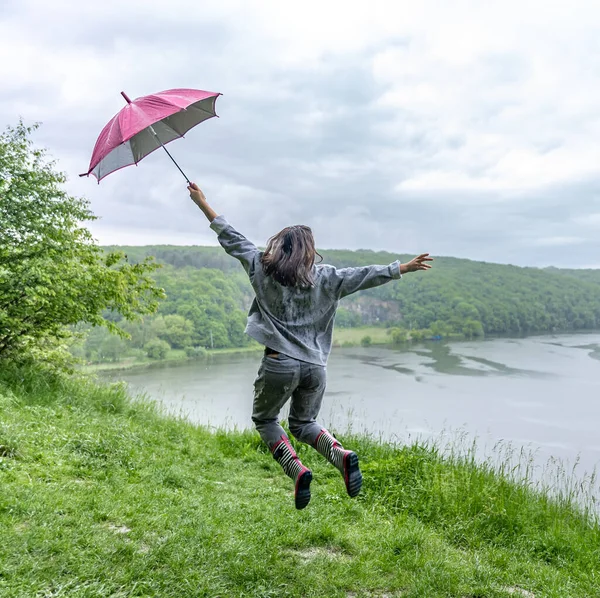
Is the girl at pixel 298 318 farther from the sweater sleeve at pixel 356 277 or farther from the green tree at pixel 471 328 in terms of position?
the green tree at pixel 471 328

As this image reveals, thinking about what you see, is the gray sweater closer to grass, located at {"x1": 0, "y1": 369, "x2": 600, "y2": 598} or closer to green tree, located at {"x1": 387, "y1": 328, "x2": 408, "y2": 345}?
grass, located at {"x1": 0, "y1": 369, "x2": 600, "y2": 598}

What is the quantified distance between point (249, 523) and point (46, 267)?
18.0 ft

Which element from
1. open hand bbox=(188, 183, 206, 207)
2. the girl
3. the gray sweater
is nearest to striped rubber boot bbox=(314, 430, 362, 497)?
the girl

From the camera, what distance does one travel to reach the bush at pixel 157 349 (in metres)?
48.8

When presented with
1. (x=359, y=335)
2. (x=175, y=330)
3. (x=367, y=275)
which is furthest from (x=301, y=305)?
(x=359, y=335)

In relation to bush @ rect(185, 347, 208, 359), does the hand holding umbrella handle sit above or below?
above

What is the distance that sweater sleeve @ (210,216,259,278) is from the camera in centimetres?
302

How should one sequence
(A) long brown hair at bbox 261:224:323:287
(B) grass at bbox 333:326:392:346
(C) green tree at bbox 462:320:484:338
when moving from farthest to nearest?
1. (C) green tree at bbox 462:320:484:338
2. (B) grass at bbox 333:326:392:346
3. (A) long brown hair at bbox 261:224:323:287

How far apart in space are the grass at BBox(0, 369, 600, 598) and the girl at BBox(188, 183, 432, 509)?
681 mm

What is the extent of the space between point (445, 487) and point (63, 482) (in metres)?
3.32

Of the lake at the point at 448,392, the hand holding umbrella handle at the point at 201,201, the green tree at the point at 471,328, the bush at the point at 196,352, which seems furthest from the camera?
the green tree at the point at 471,328

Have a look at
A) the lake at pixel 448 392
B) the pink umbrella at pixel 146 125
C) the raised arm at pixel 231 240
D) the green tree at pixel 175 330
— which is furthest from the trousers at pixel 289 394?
the green tree at pixel 175 330

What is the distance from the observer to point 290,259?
2.82 m

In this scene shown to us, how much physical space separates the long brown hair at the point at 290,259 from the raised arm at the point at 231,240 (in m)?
0.14
